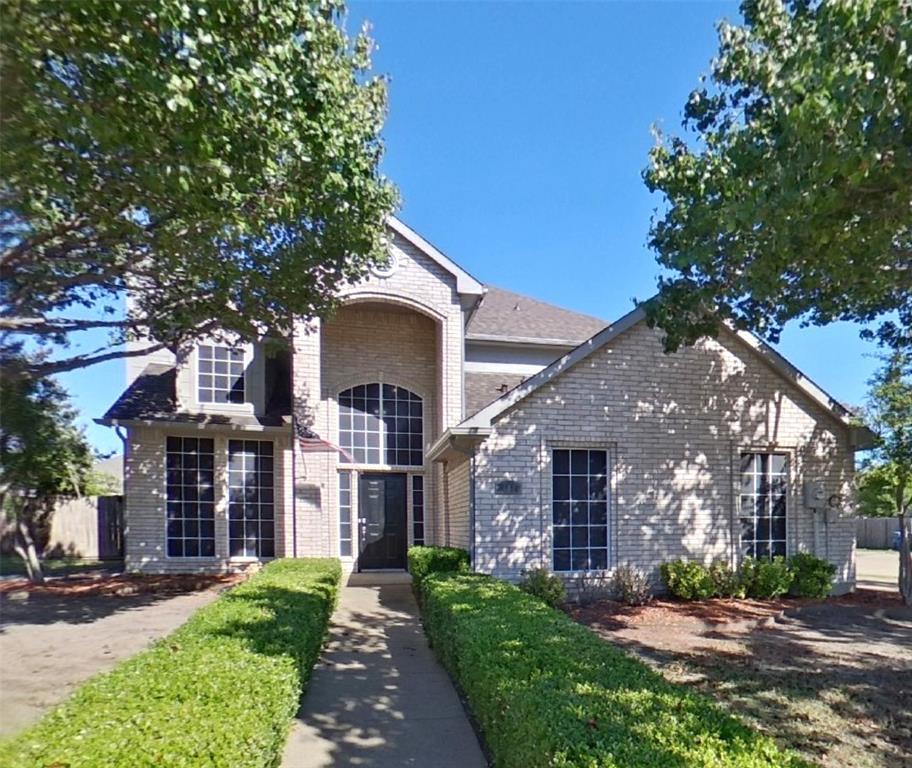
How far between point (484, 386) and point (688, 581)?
6581 mm

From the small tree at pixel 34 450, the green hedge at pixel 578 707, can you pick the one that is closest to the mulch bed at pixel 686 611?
the green hedge at pixel 578 707

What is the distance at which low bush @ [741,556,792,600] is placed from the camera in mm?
10672

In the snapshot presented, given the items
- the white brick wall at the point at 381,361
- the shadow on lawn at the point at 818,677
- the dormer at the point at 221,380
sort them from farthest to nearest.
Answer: the dormer at the point at 221,380
the white brick wall at the point at 381,361
the shadow on lawn at the point at 818,677

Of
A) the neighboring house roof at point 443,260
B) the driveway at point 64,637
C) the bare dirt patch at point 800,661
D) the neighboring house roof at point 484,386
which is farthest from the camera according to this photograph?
the neighboring house roof at point 484,386

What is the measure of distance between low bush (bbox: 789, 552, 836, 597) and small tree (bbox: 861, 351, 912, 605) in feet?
5.07

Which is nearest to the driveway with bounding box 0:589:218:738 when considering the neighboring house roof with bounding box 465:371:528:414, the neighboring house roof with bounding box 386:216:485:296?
the neighboring house roof with bounding box 465:371:528:414

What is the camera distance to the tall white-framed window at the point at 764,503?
11.3 m

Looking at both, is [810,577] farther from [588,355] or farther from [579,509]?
[588,355]

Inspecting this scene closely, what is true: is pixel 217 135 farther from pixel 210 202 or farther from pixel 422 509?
pixel 422 509

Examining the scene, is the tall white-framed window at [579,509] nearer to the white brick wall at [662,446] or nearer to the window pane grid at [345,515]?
the white brick wall at [662,446]

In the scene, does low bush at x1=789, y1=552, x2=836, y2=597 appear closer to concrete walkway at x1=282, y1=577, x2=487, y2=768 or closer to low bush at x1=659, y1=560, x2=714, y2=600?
low bush at x1=659, y1=560, x2=714, y2=600

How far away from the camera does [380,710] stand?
5738 millimetres

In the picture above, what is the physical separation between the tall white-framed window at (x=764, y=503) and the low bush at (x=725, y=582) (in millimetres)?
708

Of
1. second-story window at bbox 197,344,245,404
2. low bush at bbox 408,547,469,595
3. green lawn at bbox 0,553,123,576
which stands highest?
second-story window at bbox 197,344,245,404
